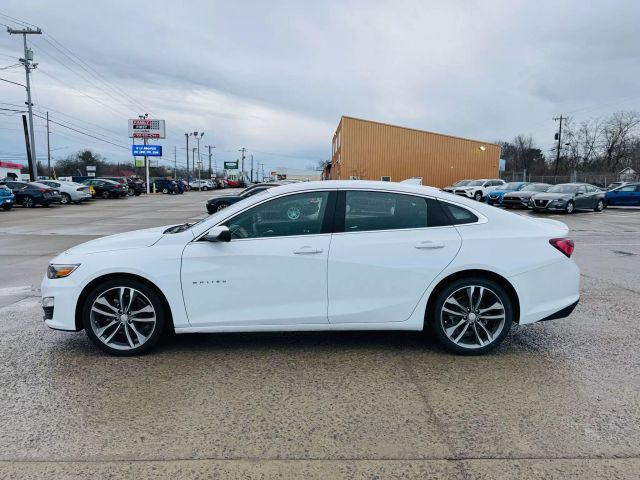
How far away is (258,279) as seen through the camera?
160 inches

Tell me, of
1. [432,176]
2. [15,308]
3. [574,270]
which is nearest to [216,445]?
[574,270]

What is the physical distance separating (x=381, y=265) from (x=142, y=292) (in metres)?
2.08

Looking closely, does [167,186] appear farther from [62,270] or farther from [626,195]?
[62,270]

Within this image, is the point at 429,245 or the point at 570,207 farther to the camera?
the point at 570,207

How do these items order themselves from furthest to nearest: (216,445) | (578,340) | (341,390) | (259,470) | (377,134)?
1. (377,134)
2. (578,340)
3. (341,390)
4. (216,445)
5. (259,470)

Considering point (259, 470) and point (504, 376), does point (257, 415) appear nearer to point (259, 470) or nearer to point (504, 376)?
point (259, 470)

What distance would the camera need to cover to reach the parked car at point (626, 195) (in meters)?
27.6

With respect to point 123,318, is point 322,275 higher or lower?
higher

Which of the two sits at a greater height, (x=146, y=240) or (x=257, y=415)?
(x=146, y=240)

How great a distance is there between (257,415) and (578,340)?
334 centimetres

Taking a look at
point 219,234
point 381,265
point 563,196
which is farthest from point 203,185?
point 381,265

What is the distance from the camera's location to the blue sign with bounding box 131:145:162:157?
5562cm

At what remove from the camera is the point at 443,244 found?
4.14m

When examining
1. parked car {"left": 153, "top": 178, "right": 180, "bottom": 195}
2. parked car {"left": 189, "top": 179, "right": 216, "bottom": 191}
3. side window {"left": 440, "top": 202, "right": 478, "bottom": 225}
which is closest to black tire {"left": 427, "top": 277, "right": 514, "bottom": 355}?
side window {"left": 440, "top": 202, "right": 478, "bottom": 225}
